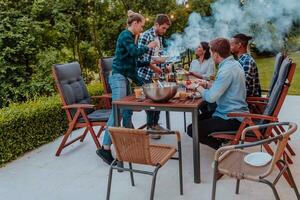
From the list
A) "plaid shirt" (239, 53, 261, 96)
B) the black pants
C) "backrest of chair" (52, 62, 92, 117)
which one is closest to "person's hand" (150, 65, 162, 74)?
"backrest of chair" (52, 62, 92, 117)

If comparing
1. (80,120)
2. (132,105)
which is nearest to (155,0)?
(80,120)

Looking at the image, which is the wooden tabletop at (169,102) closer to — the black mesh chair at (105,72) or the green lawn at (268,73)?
→ the black mesh chair at (105,72)

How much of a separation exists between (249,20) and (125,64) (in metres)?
6.13

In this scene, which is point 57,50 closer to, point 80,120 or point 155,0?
point 155,0

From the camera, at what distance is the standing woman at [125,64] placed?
3691 millimetres

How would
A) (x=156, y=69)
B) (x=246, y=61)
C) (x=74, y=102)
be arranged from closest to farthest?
(x=246, y=61)
(x=74, y=102)
(x=156, y=69)

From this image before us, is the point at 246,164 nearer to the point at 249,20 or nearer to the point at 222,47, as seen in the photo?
the point at 222,47

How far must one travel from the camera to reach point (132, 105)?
3.37m

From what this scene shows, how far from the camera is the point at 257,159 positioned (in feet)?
8.46

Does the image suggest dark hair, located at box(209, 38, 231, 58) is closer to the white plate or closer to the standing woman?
the standing woman

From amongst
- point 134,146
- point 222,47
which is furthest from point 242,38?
point 134,146

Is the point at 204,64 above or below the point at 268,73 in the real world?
above

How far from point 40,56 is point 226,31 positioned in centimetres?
479

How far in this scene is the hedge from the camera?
161 inches
